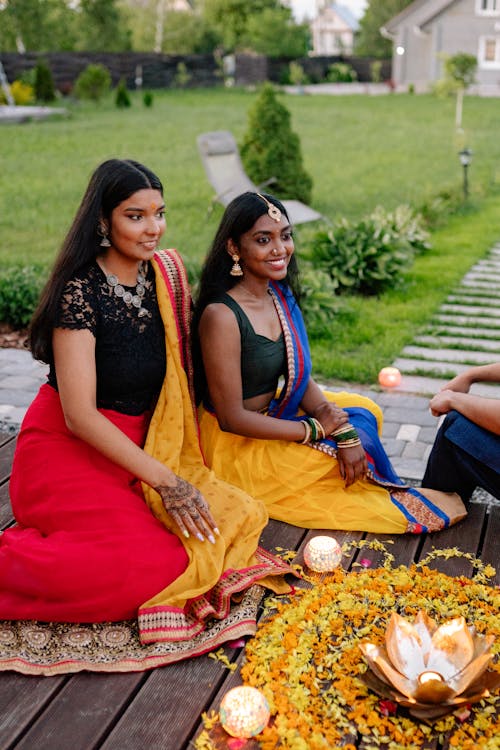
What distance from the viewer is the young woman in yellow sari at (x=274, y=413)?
304 centimetres

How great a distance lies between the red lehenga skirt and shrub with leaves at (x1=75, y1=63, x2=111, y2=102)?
24969 mm

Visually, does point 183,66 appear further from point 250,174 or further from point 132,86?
point 250,174

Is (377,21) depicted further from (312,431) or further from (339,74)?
(312,431)

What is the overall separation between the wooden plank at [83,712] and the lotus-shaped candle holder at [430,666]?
0.67 meters

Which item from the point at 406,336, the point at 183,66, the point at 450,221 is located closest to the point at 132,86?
the point at 183,66

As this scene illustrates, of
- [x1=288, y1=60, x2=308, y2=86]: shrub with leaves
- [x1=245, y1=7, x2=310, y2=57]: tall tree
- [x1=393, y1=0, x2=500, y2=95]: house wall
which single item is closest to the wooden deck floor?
[x1=393, y1=0, x2=500, y2=95]: house wall

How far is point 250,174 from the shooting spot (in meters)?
11.1

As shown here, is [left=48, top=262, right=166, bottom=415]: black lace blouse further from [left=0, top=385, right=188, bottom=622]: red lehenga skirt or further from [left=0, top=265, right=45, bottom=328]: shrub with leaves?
[left=0, top=265, right=45, bottom=328]: shrub with leaves

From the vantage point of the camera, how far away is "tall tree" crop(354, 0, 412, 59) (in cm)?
5200

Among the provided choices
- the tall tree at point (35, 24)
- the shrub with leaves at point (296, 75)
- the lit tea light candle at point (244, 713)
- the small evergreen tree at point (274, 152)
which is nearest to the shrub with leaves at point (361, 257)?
the small evergreen tree at point (274, 152)

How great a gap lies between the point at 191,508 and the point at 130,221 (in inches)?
37.1

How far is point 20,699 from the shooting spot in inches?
89.2

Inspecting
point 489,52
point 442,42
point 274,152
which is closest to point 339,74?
point 442,42

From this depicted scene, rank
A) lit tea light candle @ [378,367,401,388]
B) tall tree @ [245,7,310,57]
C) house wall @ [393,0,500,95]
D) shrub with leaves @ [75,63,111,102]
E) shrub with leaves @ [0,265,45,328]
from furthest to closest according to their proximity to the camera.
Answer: tall tree @ [245,7,310,57] → house wall @ [393,0,500,95] → shrub with leaves @ [75,63,111,102] → shrub with leaves @ [0,265,45,328] → lit tea light candle @ [378,367,401,388]
